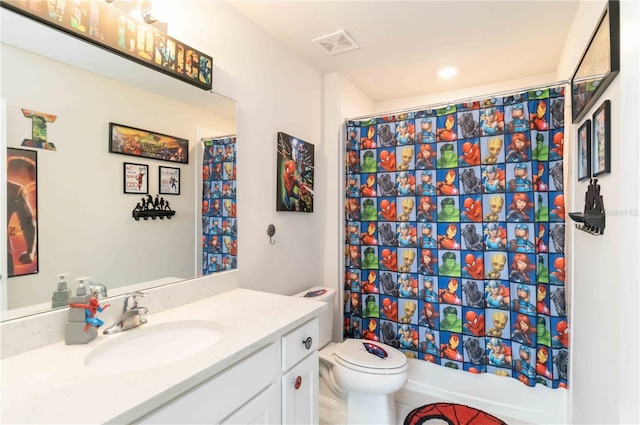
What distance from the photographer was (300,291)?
2143 millimetres

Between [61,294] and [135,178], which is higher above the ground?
[135,178]

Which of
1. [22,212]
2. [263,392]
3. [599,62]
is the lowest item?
[263,392]

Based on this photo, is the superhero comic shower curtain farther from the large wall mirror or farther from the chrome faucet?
the chrome faucet

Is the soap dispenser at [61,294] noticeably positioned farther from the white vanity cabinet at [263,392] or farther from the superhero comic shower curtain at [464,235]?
the superhero comic shower curtain at [464,235]

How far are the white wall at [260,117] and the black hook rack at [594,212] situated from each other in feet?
4.89

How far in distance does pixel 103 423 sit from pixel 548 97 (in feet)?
7.52

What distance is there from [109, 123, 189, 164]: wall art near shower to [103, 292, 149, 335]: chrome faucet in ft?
1.78

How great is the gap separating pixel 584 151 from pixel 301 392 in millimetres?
1544

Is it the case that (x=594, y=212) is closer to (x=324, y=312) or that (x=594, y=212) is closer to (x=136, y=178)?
(x=324, y=312)

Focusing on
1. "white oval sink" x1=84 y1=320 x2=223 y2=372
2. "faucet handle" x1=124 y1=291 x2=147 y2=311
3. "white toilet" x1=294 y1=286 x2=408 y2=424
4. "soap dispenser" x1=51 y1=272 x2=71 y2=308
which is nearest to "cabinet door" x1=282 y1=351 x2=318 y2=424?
"white oval sink" x1=84 y1=320 x2=223 y2=372

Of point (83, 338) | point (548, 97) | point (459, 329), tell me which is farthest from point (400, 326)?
point (83, 338)

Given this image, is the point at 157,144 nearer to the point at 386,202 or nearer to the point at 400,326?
the point at 386,202

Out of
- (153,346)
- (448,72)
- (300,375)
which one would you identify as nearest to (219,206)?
(153,346)

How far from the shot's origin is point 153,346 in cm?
107
